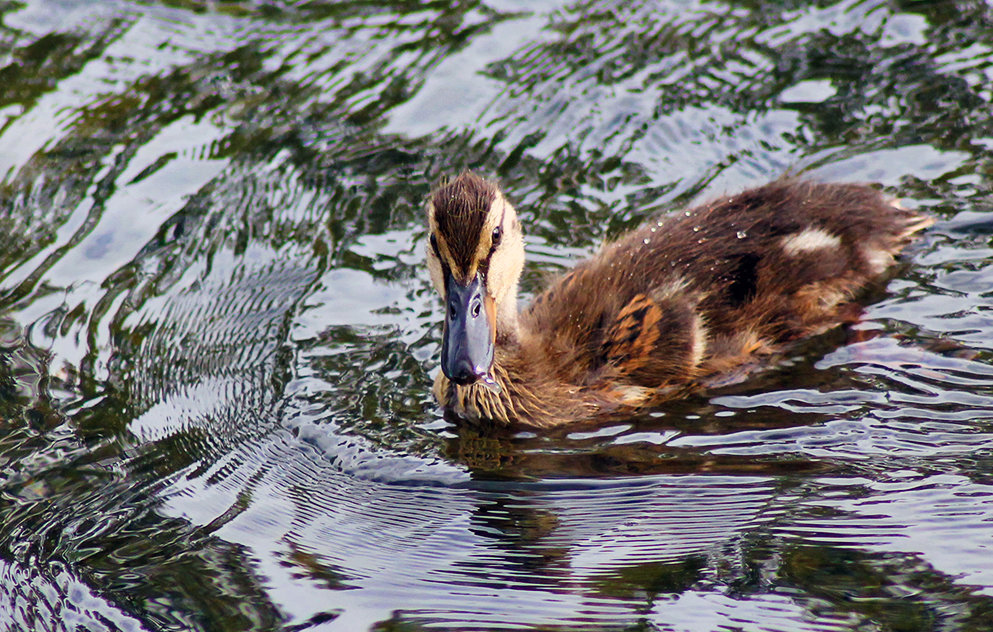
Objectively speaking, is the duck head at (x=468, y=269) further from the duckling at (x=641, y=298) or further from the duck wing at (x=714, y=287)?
the duck wing at (x=714, y=287)

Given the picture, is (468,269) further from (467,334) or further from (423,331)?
(423,331)

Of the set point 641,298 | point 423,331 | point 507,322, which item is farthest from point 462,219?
point 423,331

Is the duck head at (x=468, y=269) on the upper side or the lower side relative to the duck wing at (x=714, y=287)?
upper

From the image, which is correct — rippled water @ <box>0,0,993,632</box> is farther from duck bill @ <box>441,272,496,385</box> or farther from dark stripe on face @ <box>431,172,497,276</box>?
dark stripe on face @ <box>431,172,497,276</box>

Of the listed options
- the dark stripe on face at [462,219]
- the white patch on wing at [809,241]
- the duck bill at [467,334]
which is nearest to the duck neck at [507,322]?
the duck bill at [467,334]

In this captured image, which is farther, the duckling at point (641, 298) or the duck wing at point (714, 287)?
the duck wing at point (714, 287)

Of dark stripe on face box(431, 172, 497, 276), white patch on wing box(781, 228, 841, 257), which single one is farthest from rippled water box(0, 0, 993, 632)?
dark stripe on face box(431, 172, 497, 276)

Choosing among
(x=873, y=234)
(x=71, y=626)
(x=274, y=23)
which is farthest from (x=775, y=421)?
(x=274, y=23)

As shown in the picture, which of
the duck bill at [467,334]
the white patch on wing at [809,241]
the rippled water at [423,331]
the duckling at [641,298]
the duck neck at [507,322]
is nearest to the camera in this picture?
the rippled water at [423,331]

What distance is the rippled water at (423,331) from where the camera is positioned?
3.75 metres

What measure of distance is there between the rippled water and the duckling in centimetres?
14

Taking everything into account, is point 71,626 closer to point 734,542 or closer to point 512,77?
point 734,542

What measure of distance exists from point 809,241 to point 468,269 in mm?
1470

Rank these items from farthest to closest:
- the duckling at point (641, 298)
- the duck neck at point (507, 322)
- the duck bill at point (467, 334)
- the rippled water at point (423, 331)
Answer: the duck neck at point (507, 322)
the duckling at point (641, 298)
the duck bill at point (467, 334)
the rippled water at point (423, 331)
